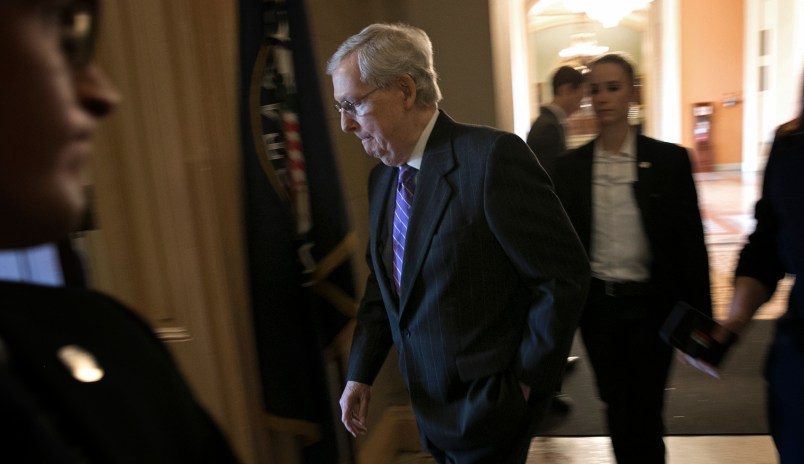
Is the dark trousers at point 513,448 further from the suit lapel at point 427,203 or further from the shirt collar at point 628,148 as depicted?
the shirt collar at point 628,148

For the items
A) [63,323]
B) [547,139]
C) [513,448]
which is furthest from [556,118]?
[63,323]

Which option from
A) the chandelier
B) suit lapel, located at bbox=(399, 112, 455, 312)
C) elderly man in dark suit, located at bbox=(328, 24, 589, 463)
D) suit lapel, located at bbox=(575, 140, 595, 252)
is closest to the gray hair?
elderly man in dark suit, located at bbox=(328, 24, 589, 463)

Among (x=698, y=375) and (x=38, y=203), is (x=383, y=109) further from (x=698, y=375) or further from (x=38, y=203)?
(x=698, y=375)

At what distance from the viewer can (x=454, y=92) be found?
292cm

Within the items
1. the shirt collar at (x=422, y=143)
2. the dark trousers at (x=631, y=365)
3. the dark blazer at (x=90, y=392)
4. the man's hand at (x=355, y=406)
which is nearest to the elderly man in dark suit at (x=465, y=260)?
the shirt collar at (x=422, y=143)

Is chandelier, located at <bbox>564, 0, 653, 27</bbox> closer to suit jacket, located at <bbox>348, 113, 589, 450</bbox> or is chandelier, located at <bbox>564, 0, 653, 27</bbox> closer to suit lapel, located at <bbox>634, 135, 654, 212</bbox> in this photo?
suit lapel, located at <bbox>634, 135, 654, 212</bbox>

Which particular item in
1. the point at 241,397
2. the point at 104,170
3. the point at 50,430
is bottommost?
the point at 241,397

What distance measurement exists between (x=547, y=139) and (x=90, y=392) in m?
2.75

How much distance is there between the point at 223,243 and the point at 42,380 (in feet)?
4.02

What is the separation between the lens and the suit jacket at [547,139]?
3.02m

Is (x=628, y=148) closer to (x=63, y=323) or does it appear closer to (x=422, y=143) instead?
(x=422, y=143)

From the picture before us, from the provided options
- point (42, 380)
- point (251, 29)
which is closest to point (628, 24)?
point (251, 29)

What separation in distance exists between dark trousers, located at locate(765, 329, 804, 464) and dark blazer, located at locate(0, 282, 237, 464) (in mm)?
1174

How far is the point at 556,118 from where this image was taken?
3.10 metres
